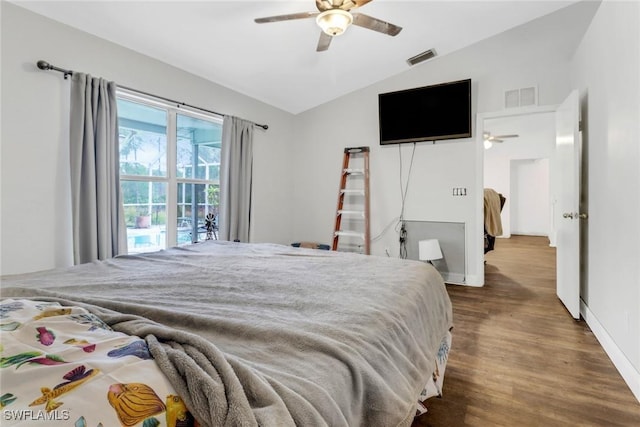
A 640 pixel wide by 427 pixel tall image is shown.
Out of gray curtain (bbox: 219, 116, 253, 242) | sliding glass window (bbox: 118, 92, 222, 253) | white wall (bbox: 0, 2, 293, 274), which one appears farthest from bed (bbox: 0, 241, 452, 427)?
gray curtain (bbox: 219, 116, 253, 242)

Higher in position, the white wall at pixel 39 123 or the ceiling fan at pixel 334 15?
the ceiling fan at pixel 334 15

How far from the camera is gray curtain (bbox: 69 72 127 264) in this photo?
7.97 feet

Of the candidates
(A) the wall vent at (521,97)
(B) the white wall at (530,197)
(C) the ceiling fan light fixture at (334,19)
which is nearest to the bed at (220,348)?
(C) the ceiling fan light fixture at (334,19)

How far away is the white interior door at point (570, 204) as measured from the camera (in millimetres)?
2762

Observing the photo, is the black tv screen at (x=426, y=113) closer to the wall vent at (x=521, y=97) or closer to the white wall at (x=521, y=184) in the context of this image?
the wall vent at (x=521, y=97)

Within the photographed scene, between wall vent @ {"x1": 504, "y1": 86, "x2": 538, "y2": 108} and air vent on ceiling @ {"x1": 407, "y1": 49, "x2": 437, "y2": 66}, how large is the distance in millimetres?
950

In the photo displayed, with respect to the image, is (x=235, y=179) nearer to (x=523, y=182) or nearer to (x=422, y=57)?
(x=422, y=57)

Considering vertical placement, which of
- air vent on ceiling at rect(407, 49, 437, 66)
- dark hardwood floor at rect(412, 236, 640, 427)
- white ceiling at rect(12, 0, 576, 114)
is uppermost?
air vent on ceiling at rect(407, 49, 437, 66)

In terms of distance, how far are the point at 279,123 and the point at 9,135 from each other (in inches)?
121

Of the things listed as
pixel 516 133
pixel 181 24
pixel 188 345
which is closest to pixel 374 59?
pixel 181 24

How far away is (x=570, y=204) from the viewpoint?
9.43ft

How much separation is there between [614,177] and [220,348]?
2.63 metres

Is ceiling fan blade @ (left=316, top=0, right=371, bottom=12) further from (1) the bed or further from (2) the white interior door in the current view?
(2) the white interior door

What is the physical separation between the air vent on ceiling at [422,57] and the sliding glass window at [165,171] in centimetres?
242
